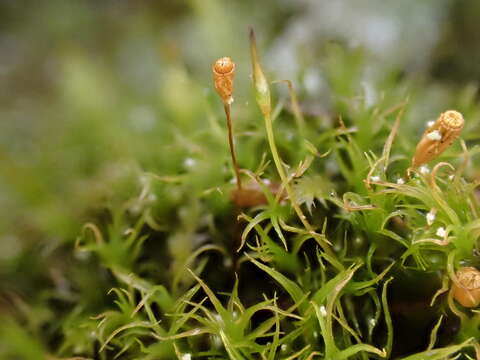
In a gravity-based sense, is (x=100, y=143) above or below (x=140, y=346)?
above

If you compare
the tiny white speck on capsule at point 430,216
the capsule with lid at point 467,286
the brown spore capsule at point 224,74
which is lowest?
the capsule with lid at point 467,286

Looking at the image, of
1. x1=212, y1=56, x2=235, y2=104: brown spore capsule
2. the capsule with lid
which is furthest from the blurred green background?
the capsule with lid

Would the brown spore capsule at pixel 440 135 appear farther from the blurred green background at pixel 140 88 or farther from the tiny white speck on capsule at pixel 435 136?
the blurred green background at pixel 140 88

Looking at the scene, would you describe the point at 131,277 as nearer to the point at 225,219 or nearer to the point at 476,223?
the point at 225,219

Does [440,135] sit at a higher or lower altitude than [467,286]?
higher

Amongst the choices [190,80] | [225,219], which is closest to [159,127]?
[190,80]

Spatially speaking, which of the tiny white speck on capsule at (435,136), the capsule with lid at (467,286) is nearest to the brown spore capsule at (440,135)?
the tiny white speck on capsule at (435,136)

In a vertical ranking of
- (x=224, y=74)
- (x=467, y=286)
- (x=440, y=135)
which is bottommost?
(x=467, y=286)

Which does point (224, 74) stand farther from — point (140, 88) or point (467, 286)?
point (140, 88)

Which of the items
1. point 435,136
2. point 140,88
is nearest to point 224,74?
point 435,136
